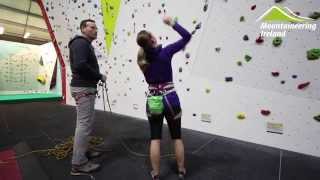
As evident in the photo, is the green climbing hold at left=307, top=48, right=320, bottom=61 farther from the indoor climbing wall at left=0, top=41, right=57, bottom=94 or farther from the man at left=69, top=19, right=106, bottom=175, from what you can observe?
the indoor climbing wall at left=0, top=41, right=57, bottom=94

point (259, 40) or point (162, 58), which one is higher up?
point (259, 40)

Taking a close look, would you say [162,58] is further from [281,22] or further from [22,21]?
[22,21]

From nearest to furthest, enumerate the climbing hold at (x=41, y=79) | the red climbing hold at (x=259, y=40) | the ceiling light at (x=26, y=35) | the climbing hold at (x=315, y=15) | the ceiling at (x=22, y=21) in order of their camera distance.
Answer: the climbing hold at (x=315, y=15) → the red climbing hold at (x=259, y=40) → the ceiling at (x=22, y=21) → the climbing hold at (x=41, y=79) → the ceiling light at (x=26, y=35)

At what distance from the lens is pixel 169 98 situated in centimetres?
173

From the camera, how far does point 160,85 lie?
1.74m

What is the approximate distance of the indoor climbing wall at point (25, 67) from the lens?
677cm

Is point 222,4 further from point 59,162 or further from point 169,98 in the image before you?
point 59,162

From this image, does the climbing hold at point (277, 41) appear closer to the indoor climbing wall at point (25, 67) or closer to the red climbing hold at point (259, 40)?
the red climbing hold at point (259, 40)

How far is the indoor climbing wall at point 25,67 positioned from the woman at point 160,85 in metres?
6.09

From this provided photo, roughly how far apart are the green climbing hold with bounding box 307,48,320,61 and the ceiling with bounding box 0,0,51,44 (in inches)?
267

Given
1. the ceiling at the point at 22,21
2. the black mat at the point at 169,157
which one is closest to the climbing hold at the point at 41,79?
the ceiling at the point at 22,21

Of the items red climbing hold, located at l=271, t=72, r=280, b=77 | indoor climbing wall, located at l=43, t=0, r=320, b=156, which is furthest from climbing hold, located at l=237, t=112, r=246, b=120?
red climbing hold, located at l=271, t=72, r=280, b=77

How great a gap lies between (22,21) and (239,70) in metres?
7.42

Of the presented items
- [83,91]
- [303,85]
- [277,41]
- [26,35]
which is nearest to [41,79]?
[26,35]
